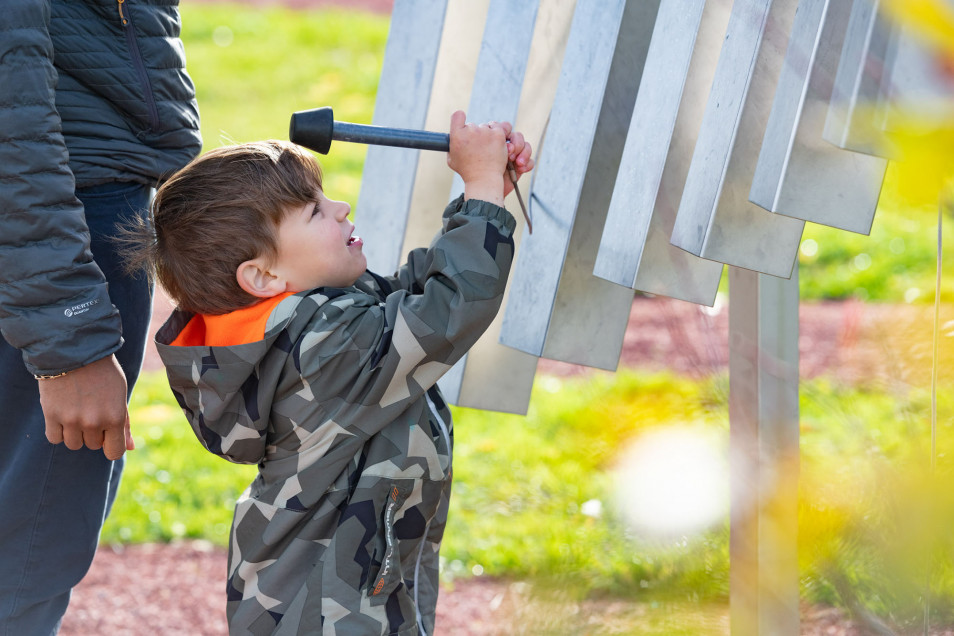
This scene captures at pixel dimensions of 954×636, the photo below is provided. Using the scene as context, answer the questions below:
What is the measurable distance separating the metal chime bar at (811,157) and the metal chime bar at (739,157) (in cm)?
6

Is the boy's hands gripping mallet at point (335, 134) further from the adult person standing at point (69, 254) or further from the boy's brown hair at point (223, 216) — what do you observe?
the adult person standing at point (69, 254)

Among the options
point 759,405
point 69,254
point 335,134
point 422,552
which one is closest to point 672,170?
point 759,405

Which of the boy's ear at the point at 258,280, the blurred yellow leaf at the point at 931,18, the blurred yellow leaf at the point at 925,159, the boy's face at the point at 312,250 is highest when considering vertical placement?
the blurred yellow leaf at the point at 931,18

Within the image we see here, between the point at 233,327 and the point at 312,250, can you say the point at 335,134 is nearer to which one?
the point at 312,250

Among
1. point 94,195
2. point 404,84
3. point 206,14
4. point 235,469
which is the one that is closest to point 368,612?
point 94,195

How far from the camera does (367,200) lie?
77.0 inches

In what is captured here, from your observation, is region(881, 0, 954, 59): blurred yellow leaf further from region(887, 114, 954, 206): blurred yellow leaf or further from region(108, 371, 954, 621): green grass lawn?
region(108, 371, 954, 621): green grass lawn

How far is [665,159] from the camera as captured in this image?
4.09 ft

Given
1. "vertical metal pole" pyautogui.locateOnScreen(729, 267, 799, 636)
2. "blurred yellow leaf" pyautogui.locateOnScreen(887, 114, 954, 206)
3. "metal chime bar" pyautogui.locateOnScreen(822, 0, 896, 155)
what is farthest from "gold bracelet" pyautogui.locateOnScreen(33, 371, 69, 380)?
"blurred yellow leaf" pyautogui.locateOnScreen(887, 114, 954, 206)

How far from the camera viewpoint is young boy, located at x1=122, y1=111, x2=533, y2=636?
1.30m

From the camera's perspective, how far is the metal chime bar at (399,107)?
1.87 metres

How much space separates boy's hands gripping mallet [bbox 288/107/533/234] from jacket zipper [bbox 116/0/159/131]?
382 mm

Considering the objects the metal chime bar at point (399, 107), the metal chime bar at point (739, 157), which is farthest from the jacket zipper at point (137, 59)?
the metal chime bar at point (739, 157)

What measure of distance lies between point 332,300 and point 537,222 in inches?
14.2
